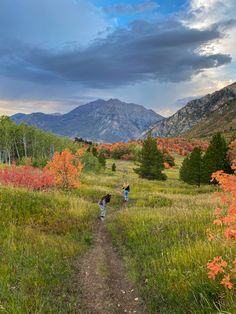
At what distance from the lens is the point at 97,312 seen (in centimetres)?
841

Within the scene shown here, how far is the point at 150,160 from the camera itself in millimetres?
76250

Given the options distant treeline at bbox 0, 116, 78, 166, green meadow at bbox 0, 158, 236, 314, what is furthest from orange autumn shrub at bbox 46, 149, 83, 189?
distant treeline at bbox 0, 116, 78, 166

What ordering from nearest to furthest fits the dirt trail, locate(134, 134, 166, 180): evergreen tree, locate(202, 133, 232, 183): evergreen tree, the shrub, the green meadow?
the green meadow, the dirt trail, locate(202, 133, 232, 183): evergreen tree, locate(134, 134, 166, 180): evergreen tree, the shrub

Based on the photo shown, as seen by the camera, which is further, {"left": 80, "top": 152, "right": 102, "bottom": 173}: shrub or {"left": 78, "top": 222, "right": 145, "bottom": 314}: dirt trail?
{"left": 80, "top": 152, "right": 102, "bottom": 173}: shrub

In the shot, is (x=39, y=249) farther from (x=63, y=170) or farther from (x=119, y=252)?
(x=63, y=170)

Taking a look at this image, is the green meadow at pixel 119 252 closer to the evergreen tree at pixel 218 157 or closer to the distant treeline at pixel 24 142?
the evergreen tree at pixel 218 157

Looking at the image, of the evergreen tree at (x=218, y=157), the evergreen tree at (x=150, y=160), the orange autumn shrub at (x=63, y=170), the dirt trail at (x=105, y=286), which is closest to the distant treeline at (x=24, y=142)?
the evergreen tree at (x=150, y=160)

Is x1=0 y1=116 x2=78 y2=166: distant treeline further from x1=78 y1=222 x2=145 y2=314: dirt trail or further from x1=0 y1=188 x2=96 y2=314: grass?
x1=78 y1=222 x2=145 y2=314: dirt trail

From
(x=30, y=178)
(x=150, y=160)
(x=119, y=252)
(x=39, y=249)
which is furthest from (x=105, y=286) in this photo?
(x=150, y=160)

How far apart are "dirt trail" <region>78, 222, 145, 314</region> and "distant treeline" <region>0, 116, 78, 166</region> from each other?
4399 inches

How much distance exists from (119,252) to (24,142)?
11912 centimetres

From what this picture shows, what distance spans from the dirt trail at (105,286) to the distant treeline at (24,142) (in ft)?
367

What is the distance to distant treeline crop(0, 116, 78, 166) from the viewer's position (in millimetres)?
121938

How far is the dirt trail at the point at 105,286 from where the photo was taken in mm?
8664
